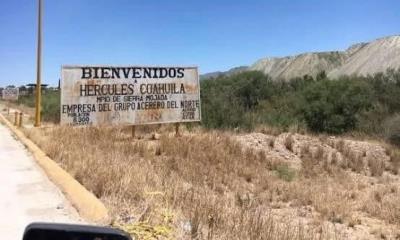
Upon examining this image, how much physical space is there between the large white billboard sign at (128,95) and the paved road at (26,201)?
667 centimetres

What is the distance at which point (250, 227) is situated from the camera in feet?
19.5

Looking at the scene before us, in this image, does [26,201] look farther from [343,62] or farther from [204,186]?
[343,62]

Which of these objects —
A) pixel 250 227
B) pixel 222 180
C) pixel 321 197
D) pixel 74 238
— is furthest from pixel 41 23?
pixel 74 238

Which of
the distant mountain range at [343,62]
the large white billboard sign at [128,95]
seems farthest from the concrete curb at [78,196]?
the distant mountain range at [343,62]

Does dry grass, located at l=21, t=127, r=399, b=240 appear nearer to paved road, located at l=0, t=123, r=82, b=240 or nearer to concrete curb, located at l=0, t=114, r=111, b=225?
concrete curb, located at l=0, t=114, r=111, b=225

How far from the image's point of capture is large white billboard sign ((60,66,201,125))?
767 inches

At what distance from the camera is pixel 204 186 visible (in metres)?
11.4

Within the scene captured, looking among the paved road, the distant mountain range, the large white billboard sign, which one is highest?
the distant mountain range

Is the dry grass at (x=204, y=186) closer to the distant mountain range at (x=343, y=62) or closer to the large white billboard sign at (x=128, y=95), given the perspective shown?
the large white billboard sign at (x=128, y=95)

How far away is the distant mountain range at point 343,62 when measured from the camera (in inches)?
4535

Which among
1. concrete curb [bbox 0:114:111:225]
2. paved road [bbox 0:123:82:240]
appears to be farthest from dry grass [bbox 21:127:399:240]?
paved road [bbox 0:123:82:240]

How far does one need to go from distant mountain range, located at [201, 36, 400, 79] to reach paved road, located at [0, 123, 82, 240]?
76245 millimetres

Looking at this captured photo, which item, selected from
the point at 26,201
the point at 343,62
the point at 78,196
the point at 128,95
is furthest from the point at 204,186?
the point at 343,62

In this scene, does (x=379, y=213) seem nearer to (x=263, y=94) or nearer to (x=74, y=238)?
(x=74, y=238)
